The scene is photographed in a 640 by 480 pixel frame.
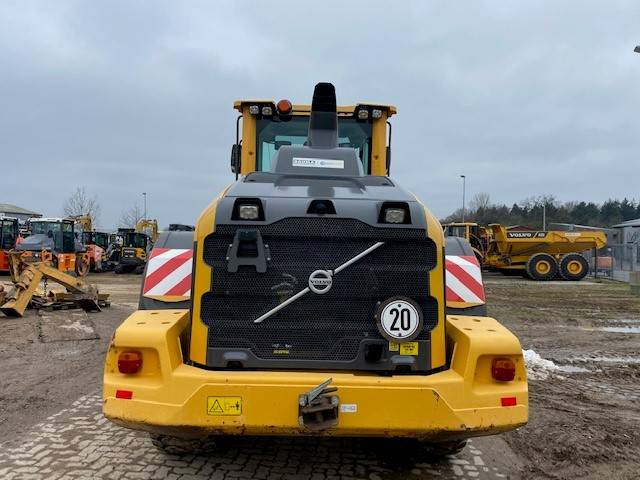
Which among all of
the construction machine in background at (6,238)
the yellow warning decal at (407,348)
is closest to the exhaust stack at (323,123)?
the yellow warning decal at (407,348)

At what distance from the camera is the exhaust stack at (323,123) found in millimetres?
4895

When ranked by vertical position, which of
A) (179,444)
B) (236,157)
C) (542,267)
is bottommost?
(179,444)

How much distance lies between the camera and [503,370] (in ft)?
9.68

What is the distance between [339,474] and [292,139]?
3.35 meters

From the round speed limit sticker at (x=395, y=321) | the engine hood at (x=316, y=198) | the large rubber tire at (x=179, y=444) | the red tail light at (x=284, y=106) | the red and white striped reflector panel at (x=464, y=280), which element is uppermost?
the red tail light at (x=284, y=106)

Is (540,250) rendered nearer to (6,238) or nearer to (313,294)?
(313,294)

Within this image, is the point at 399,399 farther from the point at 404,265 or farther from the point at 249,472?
the point at 249,472

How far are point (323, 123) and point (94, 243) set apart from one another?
93.1ft

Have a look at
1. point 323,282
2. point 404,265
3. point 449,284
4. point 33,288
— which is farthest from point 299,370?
Answer: point 33,288

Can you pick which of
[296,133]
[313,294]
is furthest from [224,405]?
[296,133]

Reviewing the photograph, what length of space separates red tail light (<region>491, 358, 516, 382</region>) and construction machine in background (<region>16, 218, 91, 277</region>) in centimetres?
2036

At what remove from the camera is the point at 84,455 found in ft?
12.2

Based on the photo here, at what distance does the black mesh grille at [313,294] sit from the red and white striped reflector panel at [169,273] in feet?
2.10

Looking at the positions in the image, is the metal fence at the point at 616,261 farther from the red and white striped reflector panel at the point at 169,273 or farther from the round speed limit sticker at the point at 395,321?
the red and white striped reflector panel at the point at 169,273
